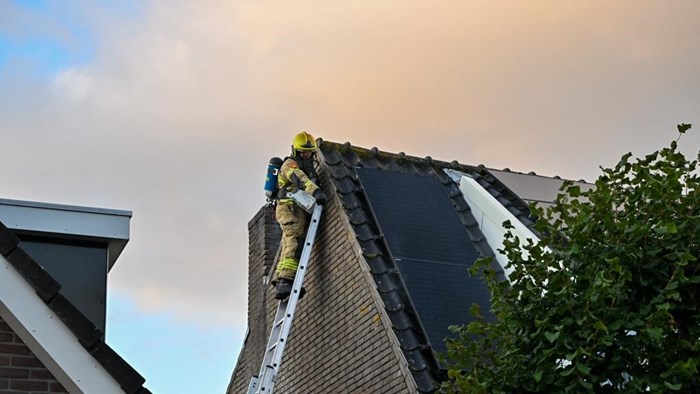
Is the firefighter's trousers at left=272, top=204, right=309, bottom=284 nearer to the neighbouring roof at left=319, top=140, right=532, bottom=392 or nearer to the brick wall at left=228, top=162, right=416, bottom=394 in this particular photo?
the brick wall at left=228, top=162, right=416, bottom=394

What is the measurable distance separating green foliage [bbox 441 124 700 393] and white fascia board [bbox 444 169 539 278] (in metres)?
3.35

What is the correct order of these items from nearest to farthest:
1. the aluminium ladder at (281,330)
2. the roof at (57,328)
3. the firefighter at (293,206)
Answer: the roof at (57,328) < the aluminium ladder at (281,330) < the firefighter at (293,206)

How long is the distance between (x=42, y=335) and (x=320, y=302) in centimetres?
755

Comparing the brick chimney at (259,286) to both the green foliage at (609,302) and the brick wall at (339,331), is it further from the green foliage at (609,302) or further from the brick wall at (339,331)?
the green foliage at (609,302)

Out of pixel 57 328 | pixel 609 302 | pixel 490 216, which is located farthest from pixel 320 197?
pixel 57 328

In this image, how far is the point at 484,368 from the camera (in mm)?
9844

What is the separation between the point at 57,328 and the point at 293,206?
24.8 ft

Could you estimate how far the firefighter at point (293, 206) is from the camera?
1385 centimetres

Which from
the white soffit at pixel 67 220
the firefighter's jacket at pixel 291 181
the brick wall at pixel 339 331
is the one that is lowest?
the white soffit at pixel 67 220

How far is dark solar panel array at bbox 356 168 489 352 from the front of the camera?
41.7ft

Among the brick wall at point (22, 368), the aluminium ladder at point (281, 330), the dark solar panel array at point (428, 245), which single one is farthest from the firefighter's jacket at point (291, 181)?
the brick wall at point (22, 368)

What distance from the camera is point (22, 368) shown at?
703 centimetres

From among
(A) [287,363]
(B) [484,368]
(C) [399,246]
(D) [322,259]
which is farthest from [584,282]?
(A) [287,363]

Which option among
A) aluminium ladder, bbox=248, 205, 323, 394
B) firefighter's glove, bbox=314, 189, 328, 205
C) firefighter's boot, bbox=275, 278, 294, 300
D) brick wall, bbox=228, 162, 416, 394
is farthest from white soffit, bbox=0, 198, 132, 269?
firefighter's glove, bbox=314, 189, 328, 205
